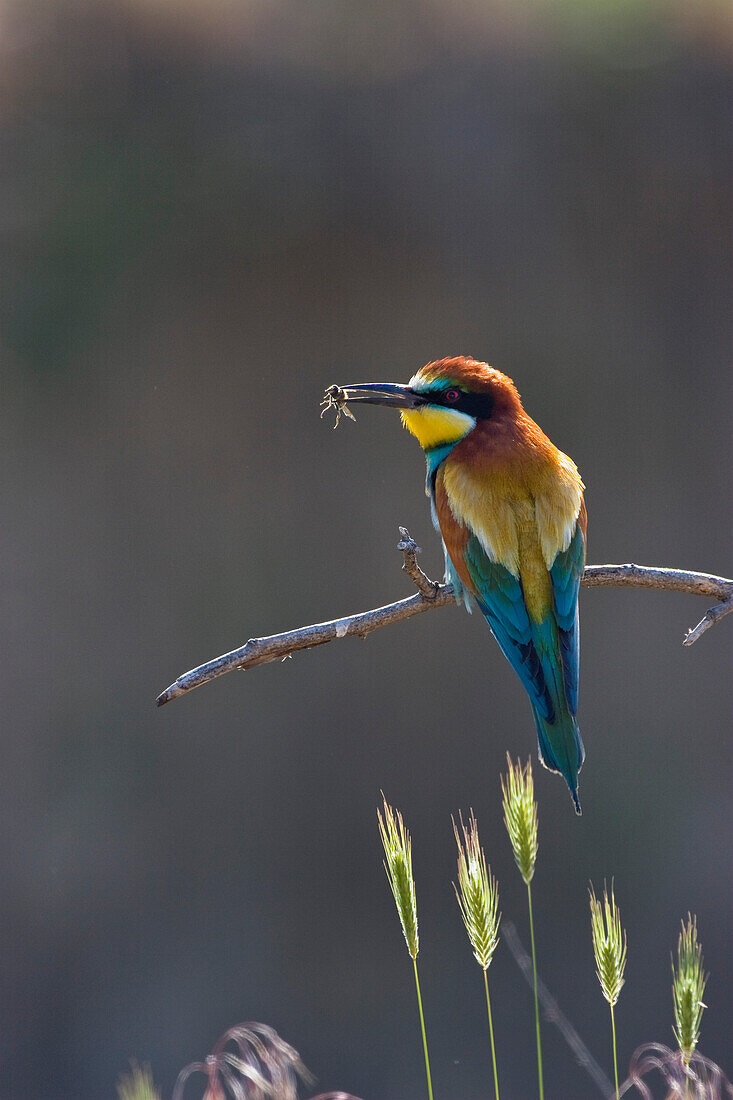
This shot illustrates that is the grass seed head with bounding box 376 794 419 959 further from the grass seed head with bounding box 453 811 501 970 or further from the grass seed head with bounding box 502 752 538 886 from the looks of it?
the grass seed head with bounding box 502 752 538 886

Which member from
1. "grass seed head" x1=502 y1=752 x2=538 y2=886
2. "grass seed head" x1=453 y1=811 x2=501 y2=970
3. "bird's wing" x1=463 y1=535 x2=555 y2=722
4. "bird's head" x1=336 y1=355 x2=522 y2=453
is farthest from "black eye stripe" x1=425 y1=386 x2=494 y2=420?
"grass seed head" x1=453 y1=811 x2=501 y2=970

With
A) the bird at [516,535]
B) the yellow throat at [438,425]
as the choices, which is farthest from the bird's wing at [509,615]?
the yellow throat at [438,425]

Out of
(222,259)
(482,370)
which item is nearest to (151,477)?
(222,259)

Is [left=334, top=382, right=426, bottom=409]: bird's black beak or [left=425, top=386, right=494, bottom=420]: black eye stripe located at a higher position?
[left=334, top=382, right=426, bottom=409]: bird's black beak

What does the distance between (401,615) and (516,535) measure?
347 millimetres

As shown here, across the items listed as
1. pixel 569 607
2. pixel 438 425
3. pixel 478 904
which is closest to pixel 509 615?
pixel 569 607

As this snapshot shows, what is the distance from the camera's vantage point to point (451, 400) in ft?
8.25

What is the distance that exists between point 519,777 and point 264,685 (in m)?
3.86

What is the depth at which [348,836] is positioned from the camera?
17.1 ft

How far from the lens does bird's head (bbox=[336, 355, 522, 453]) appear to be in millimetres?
2492

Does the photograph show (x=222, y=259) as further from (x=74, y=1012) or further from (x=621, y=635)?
(x=74, y=1012)

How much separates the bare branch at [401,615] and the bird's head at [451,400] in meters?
0.41

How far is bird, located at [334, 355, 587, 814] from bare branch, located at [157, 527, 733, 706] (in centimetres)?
8

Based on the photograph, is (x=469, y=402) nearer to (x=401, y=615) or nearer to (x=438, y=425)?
(x=438, y=425)
